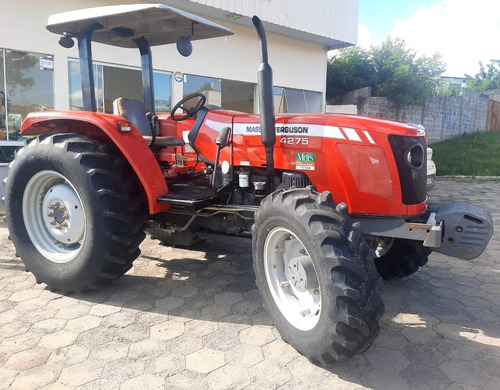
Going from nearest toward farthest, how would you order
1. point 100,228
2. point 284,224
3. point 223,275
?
1. point 284,224
2. point 100,228
3. point 223,275

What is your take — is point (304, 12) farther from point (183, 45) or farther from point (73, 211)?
point (73, 211)

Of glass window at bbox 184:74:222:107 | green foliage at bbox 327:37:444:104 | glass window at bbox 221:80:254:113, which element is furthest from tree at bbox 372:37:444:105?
glass window at bbox 184:74:222:107

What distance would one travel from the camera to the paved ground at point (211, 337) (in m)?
2.29

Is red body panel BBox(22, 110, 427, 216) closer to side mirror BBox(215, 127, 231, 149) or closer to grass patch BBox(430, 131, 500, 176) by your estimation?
side mirror BBox(215, 127, 231, 149)

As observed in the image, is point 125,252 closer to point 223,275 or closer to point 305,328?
point 223,275

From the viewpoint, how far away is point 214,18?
9.30m

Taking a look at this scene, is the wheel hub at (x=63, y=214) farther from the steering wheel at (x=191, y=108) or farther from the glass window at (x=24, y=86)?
the glass window at (x=24, y=86)

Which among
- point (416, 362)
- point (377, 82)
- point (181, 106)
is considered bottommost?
point (416, 362)

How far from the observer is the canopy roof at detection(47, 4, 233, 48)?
304 centimetres

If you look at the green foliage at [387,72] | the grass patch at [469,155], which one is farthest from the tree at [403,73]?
the grass patch at [469,155]

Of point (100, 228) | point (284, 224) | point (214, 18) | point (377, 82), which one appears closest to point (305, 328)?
point (284, 224)

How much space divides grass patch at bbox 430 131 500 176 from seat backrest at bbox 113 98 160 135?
10.4m

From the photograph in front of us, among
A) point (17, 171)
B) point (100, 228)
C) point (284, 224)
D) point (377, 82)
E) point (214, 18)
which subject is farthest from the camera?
point (377, 82)

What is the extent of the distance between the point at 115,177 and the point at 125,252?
58 centimetres
